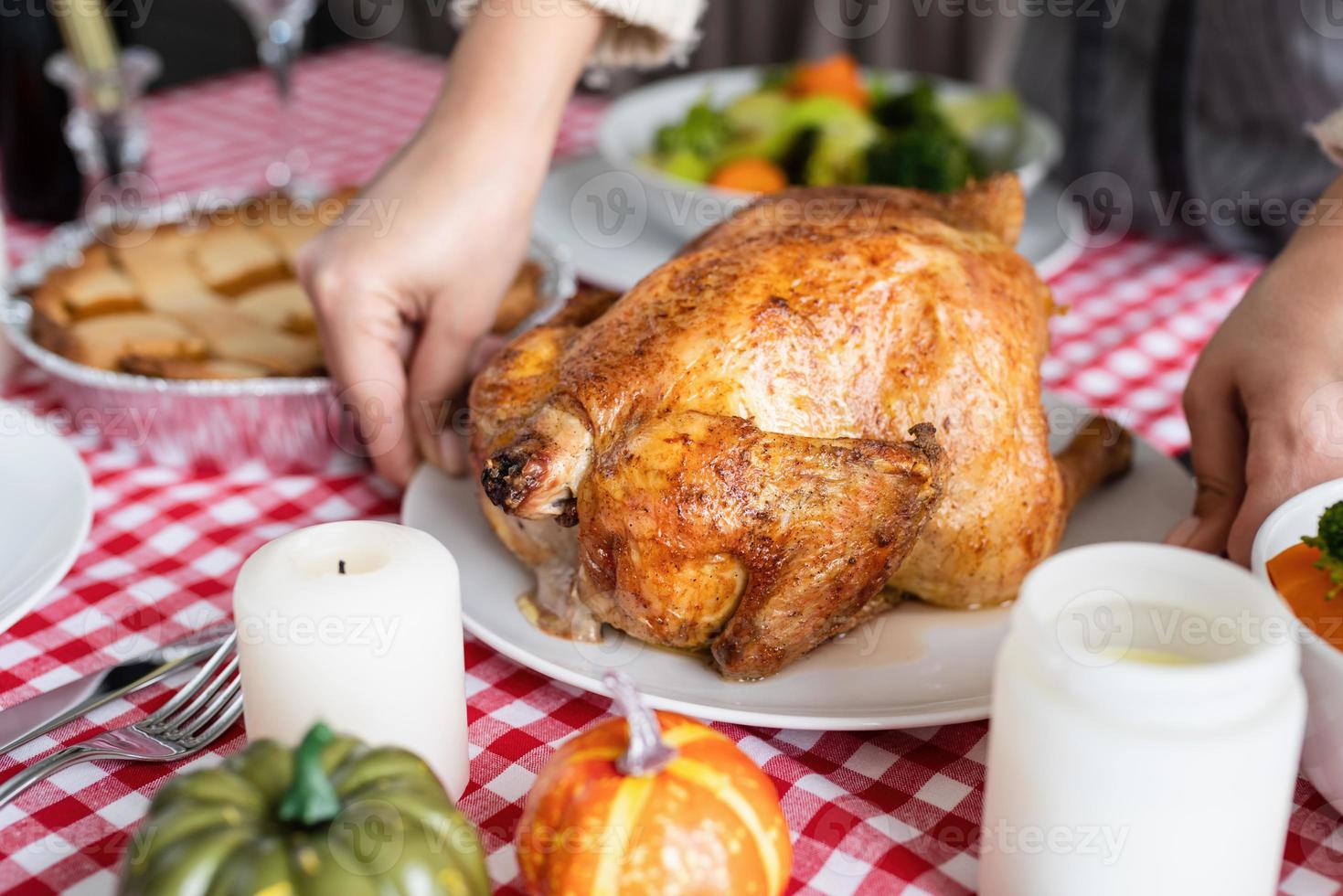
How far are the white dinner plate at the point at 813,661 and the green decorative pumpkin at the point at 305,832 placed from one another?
321 mm

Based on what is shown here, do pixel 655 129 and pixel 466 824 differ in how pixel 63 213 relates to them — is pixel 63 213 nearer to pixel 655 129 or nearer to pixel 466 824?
pixel 655 129

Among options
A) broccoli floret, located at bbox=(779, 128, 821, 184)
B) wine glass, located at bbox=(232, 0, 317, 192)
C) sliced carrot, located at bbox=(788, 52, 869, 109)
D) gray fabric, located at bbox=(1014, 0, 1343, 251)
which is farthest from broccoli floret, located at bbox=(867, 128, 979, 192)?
wine glass, located at bbox=(232, 0, 317, 192)

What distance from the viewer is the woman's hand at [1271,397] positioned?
108 centimetres

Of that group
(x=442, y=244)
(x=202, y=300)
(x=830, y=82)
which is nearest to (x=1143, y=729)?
(x=442, y=244)

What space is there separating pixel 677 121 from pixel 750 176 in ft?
1.03

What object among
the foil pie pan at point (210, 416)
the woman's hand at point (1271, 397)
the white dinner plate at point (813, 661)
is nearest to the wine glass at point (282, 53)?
the foil pie pan at point (210, 416)

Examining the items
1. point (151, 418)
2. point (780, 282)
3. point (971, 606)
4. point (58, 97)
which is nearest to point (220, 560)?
point (151, 418)

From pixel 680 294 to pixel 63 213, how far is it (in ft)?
4.86

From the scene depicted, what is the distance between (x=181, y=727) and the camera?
40.2 inches

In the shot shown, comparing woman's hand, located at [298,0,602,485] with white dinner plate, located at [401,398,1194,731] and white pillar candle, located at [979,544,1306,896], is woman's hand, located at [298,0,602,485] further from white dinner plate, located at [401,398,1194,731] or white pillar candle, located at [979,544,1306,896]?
white pillar candle, located at [979,544,1306,896]

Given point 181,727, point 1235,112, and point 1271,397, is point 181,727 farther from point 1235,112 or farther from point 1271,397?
point 1235,112

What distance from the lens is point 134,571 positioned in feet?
4.30

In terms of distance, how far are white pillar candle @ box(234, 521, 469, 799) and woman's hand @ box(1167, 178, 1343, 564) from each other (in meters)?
0.68

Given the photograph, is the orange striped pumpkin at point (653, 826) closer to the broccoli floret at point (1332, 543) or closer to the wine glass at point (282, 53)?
the broccoli floret at point (1332, 543)
